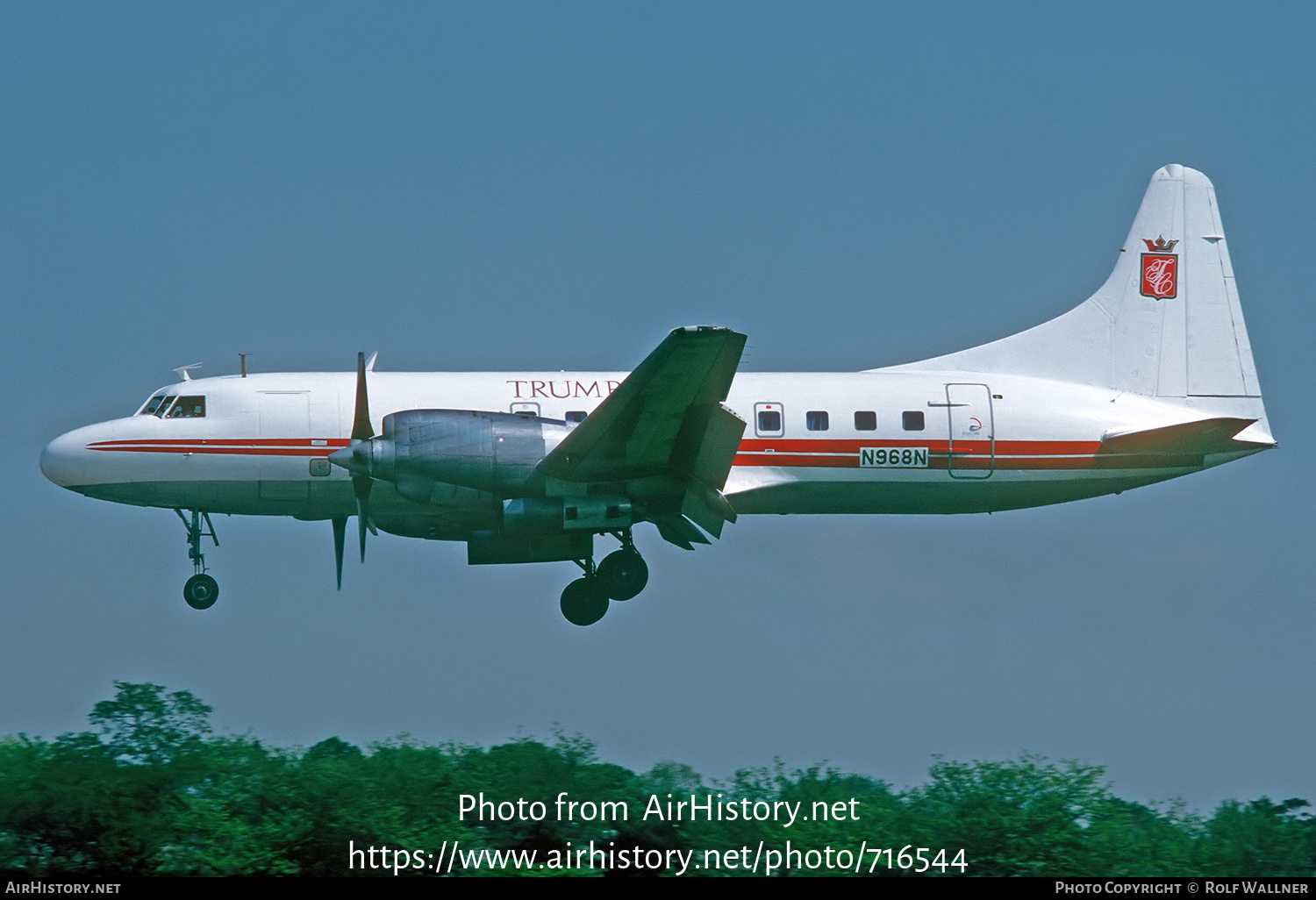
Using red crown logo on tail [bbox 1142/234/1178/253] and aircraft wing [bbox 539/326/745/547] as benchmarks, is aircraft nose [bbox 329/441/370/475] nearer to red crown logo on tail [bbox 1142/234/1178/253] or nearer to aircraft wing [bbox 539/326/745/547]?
aircraft wing [bbox 539/326/745/547]

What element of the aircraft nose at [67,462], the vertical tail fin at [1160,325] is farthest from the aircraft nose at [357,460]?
the vertical tail fin at [1160,325]

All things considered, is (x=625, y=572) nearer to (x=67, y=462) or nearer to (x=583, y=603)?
(x=583, y=603)

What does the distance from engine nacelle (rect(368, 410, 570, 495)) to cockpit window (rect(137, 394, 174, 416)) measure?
4.84 m

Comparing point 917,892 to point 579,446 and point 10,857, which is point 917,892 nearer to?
point 579,446

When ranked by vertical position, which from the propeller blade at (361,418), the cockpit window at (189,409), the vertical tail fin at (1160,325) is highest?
the vertical tail fin at (1160,325)

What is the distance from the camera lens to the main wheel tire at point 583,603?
27.8 metres

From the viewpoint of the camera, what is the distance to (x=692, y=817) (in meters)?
26.8

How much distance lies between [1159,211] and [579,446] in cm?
1226

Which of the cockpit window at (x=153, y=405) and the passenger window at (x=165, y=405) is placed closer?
the passenger window at (x=165, y=405)

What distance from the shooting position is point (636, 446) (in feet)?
82.4

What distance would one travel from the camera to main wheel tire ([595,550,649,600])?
2717cm

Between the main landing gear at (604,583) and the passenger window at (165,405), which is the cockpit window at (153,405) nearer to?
the passenger window at (165,405)

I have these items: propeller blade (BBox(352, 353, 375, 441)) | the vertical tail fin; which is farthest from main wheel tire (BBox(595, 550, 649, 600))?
the vertical tail fin

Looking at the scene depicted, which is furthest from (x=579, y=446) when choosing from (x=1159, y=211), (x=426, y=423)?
(x=1159, y=211)
